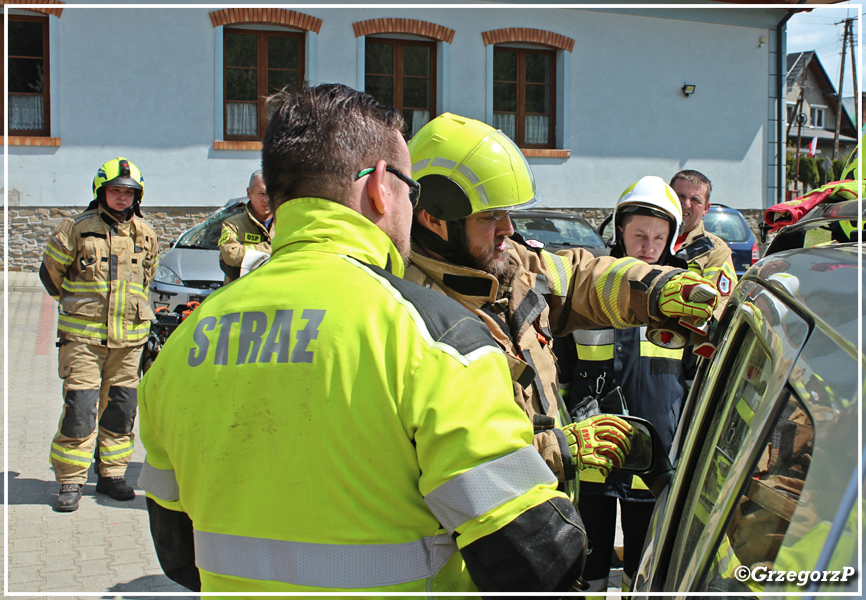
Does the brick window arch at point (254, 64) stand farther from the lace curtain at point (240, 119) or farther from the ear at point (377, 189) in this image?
the ear at point (377, 189)

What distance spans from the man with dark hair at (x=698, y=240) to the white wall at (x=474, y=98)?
991 cm

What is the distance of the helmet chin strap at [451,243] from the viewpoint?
2170 millimetres

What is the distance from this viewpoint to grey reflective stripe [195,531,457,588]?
1239mm

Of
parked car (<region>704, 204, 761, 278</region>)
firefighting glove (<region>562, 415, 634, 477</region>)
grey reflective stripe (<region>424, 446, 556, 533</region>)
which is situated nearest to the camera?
grey reflective stripe (<region>424, 446, 556, 533</region>)

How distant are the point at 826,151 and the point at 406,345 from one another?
5208 centimetres

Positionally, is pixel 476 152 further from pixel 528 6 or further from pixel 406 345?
pixel 528 6

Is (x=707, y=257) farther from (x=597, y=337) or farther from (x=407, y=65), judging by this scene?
(x=407, y=65)

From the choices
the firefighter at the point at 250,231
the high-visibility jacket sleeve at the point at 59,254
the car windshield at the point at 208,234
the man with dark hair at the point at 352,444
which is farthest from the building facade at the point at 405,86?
the man with dark hair at the point at 352,444

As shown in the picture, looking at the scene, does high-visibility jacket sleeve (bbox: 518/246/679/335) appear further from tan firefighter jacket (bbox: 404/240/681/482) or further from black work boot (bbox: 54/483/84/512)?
black work boot (bbox: 54/483/84/512)

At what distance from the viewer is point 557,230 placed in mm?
10141

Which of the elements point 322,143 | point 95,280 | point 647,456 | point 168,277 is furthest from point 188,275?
point 322,143

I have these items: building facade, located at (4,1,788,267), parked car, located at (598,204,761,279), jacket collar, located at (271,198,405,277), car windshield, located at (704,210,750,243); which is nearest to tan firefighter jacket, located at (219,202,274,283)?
jacket collar, located at (271,198,405,277)

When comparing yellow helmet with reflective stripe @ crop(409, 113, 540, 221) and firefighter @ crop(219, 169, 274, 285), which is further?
firefighter @ crop(219, 169, 274, 285)

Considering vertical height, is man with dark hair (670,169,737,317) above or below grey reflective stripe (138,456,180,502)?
above
